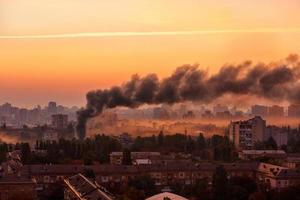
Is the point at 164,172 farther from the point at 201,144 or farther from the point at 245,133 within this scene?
the point at 245,133

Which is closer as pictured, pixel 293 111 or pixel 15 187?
pixel 15 187

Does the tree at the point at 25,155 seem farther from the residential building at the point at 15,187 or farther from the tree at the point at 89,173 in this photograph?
the residential building at the point at 15,187

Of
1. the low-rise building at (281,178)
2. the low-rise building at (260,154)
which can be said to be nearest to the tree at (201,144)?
the low-rise building at (260,154)

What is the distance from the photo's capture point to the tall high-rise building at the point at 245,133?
17.6 m

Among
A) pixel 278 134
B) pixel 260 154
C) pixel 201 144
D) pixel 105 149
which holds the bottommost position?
pixel 260 154

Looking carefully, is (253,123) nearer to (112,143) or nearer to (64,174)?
(112,143)

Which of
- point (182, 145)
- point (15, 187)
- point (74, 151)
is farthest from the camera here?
point (182, 145)

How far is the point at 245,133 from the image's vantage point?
1797 cm

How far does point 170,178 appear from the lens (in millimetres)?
10836

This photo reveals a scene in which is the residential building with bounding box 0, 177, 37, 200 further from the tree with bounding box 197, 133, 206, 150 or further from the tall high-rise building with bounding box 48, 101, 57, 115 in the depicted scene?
the tall high-rise building with bounding box 48, 101, 57, 115

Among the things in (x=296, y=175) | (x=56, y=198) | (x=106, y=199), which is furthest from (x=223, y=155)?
(x=106, y=199)

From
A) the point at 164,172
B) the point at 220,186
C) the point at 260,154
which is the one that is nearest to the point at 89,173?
the point at 164,172

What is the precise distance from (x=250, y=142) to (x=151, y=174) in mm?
7634

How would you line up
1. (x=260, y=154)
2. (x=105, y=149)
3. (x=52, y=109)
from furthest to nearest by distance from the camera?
(x=52, y=109), (x=260, y=154), (x=105, y=149)
